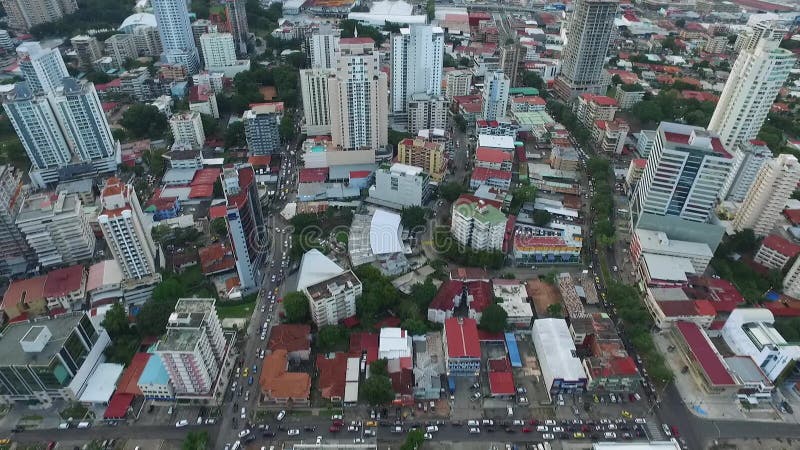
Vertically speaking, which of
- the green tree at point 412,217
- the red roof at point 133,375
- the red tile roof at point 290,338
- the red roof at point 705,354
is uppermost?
the green tree at point 412,217

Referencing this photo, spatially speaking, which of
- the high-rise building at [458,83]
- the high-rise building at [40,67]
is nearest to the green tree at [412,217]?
the high-rise building at [458,83]

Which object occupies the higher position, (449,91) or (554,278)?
(449,91)

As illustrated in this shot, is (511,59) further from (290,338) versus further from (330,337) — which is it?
(290,338)

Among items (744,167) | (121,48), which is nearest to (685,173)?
(744,167)

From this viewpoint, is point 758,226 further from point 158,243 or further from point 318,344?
point 158,243

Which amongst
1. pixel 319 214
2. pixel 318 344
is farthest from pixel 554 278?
pixel 319 214

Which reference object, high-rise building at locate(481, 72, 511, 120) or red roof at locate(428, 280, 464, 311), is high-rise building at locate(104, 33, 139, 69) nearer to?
high-rise building at locate(481, 72, 511, 120)

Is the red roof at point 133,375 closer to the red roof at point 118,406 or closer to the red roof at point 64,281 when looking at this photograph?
the red roof at point 118,406
